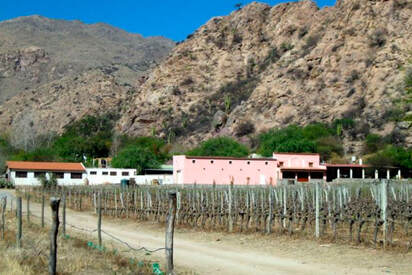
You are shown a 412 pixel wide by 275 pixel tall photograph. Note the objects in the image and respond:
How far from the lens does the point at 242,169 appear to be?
2387 inches

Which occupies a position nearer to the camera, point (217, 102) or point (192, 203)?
point (192, 203)

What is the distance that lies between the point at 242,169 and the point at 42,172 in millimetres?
23136

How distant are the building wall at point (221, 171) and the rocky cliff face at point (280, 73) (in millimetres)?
20600

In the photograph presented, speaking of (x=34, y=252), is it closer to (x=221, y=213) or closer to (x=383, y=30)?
(x=221, y=213)

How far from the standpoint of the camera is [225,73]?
112688mm

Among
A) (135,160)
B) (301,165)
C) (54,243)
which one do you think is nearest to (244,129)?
(135,160)

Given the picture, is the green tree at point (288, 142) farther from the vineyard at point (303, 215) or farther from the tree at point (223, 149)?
the vineyard at point (303, 215)

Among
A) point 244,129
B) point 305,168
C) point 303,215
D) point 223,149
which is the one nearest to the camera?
point 303,215

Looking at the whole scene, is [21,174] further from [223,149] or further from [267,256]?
[267,256]

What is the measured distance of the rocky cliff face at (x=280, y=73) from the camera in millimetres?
81500

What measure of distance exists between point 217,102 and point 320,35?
905 inches

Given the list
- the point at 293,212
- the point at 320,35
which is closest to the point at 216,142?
the point at 320,35

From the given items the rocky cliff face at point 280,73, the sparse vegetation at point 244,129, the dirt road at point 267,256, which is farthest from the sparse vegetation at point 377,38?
the dirt road at point 267,256

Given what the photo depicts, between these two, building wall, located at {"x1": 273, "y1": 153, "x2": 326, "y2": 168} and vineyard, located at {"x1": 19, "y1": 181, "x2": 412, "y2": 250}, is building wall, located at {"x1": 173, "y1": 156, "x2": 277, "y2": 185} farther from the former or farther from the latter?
vineyard, located at {"x1": 19, "y1": 181, "x2": 412, "y2": 250}
